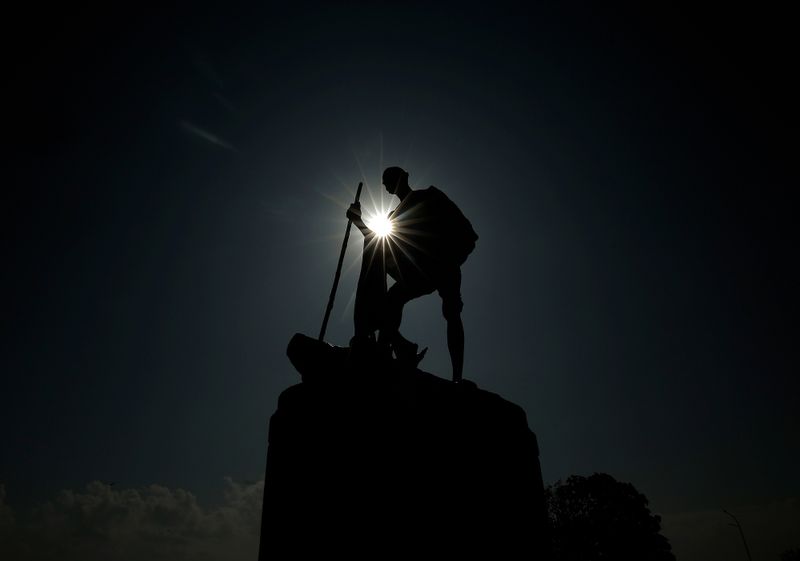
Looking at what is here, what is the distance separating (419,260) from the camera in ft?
12.9

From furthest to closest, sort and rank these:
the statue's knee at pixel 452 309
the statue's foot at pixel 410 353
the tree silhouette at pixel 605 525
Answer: the tree silhouette at pixel 605 525
the statue's knee at pixel 452 309
the statue's foot at pixel 410 353

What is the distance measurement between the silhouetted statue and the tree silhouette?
30799 mm

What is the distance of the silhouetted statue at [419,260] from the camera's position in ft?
12.1

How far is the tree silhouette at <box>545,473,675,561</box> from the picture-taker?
26438mm

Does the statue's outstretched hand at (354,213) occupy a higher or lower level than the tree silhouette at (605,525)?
higher

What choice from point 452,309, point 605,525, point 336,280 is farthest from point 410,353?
point 605,525

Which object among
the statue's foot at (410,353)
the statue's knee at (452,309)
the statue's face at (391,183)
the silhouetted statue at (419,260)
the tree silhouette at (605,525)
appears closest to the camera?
the statue's foot at (410,353)

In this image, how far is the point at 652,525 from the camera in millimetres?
27266

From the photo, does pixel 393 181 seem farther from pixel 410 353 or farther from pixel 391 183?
pixel 410 353

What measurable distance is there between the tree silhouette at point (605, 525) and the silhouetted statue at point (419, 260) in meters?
30.8

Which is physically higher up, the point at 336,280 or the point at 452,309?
the point at 336,280

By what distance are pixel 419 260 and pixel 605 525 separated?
1281 inches

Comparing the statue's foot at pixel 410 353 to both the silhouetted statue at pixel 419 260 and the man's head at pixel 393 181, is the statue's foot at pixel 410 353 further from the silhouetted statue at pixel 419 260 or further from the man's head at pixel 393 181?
the man's head at pixel 393 181

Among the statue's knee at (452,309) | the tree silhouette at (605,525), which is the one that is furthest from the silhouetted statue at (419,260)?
the tree silhouette at (605,525)
